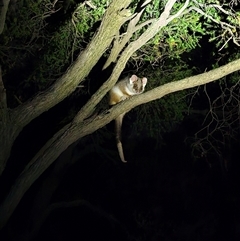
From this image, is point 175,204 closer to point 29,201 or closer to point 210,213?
point 210,213

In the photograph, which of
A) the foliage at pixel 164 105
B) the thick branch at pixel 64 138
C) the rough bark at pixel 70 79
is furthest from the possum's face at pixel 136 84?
the foliage at pixel 164 105

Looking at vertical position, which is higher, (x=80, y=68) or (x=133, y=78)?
(x=80, y=68)

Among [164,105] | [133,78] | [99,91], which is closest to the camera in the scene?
[99,91]

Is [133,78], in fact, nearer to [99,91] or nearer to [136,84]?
[136,84]

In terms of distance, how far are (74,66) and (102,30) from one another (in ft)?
1.88

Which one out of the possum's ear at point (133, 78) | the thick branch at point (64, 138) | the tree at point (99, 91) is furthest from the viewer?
the possum's ear at point (133, 78)

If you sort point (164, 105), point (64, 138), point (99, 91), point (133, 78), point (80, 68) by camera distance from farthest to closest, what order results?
Result: 1. point (164, 105)
2. point (133, 78)
3. point (64, 138)
4. point (99, 91)
5. point (80, 68)

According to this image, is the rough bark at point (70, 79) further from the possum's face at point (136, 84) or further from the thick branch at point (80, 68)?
the possum's face at point (136, 84)

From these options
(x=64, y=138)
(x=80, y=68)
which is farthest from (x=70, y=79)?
(x=64, y=138)

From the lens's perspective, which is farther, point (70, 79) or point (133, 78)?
point (133, 78)

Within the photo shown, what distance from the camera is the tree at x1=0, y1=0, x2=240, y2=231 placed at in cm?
701

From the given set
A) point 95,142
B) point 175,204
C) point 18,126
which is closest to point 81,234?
point 175,204

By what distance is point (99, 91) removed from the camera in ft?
24.3

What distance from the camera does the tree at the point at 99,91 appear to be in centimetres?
701
